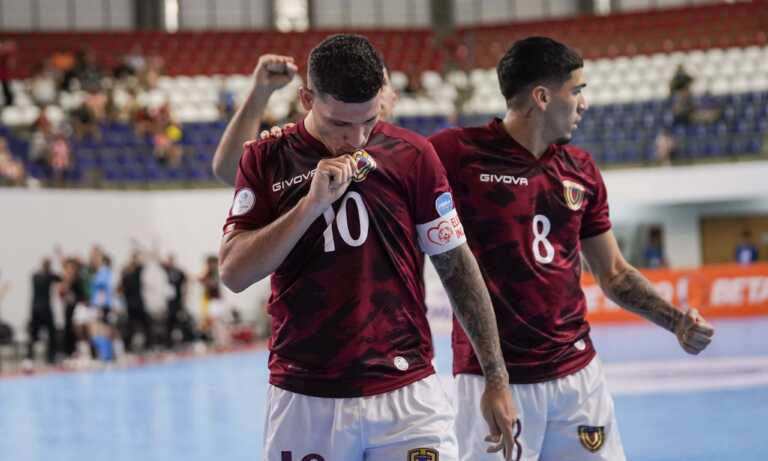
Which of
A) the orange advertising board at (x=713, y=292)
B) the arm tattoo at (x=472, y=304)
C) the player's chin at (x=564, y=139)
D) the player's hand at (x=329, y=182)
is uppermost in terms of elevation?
the player's chin at (x=564, y=139)

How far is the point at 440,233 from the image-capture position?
3174 millimetres

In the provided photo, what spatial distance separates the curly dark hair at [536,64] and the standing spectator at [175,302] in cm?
1637

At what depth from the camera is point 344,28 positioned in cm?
3228

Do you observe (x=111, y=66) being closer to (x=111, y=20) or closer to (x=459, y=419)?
(x=111, y=20)

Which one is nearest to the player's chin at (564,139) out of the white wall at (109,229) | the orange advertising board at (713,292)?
the orange advertising board at (713,292)

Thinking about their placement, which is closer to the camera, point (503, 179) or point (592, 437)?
point (592, 437)

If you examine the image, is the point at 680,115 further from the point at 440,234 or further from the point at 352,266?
the point at 352,266

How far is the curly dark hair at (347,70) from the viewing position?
2945 millimetres

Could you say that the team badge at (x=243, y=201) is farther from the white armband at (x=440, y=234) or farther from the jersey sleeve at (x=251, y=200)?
the white armband at (x=440, y=234)

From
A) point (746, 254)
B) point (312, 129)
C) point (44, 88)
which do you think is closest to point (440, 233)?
point (312, 129)

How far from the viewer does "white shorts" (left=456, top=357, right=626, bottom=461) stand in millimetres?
3848

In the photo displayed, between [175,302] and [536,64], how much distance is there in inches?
664

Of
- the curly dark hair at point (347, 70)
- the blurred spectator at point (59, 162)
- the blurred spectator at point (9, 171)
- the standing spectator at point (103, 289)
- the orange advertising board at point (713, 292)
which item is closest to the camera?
the curly dark hair at point (347, 70)

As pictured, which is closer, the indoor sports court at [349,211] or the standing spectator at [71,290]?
the indoor sports court at [349,211]
